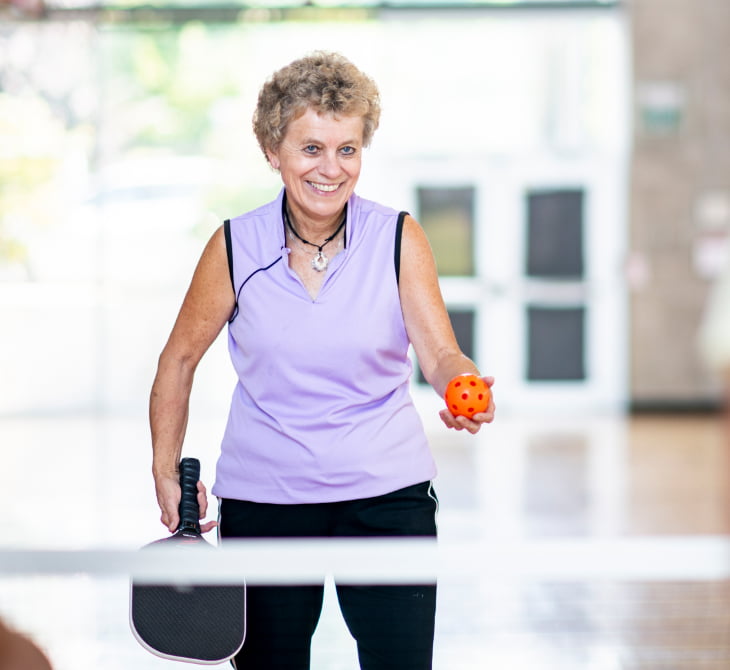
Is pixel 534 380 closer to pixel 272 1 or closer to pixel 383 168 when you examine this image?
pixel 383 168

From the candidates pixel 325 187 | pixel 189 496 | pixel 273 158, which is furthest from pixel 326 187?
pixel 189 496

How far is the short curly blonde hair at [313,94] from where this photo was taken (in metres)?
2.11

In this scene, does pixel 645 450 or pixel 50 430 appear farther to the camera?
pixel 50 430

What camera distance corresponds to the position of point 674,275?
1099cm

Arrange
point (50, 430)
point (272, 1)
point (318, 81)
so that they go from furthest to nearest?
point (272, 1) → point (50, 430) → point (318, 81)

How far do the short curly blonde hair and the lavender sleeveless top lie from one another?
0.21 meters

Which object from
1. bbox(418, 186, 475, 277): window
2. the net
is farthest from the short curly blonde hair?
bbox(418, 186, 475, 277): window

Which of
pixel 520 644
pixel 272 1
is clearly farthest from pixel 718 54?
pixel 520 644

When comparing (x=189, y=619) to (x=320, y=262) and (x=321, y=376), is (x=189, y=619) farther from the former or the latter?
(x=320, y=262)

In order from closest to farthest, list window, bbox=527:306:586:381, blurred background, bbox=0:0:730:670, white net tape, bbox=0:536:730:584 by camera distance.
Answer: white net tape, bbox=0:536:730:584
blurred background, bbox=0:0:730:670
window, bbox=527:306:586:381

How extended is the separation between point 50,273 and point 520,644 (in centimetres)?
775

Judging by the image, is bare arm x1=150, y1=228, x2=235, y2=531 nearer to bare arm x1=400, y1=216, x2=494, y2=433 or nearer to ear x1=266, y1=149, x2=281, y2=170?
ear x1=266, y1=149, x2=281, y2=170

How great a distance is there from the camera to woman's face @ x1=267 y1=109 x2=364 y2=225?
6.97ft

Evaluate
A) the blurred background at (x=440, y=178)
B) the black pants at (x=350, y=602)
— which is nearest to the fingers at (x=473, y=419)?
the black pants at (x=350, y=602)
